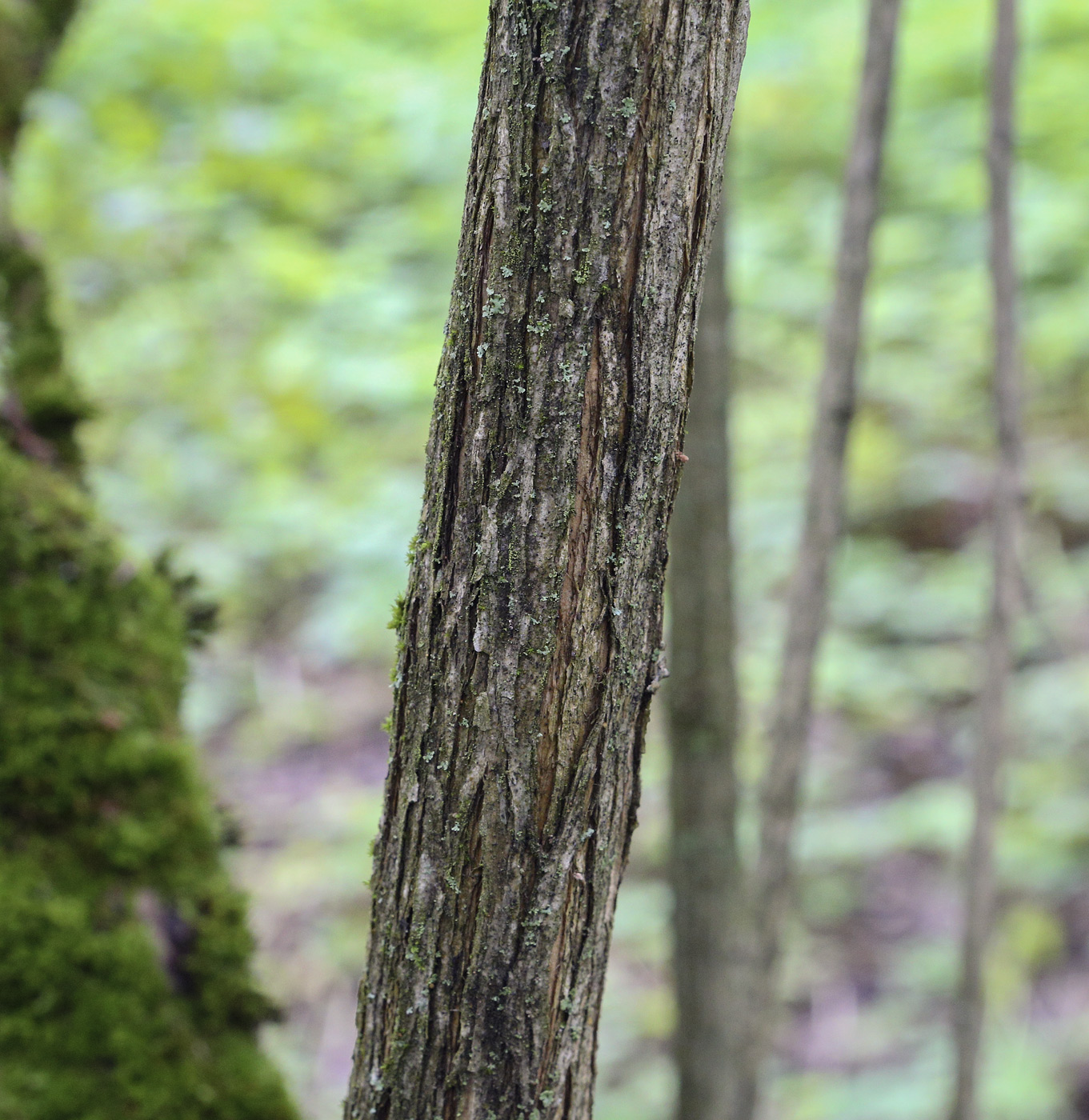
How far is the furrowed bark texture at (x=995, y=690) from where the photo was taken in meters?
2.02

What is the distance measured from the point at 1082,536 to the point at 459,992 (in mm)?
4908

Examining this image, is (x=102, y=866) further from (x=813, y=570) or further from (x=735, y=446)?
(x=735, y=446)

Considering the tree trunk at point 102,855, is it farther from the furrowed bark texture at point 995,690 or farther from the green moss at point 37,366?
the furrowed bark texture at point 995,690

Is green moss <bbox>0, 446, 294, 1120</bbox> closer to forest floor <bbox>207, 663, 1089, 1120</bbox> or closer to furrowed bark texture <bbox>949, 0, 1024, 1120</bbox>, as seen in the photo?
furrowed bark texture <bbox>949, 0, 1024, 1120</bbox>

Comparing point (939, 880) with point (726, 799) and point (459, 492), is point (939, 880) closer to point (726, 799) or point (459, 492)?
point (726, 799)

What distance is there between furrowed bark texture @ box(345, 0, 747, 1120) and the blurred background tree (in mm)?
2844

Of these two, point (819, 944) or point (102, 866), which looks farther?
point (819, 944)

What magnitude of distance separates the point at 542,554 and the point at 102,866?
892 mm

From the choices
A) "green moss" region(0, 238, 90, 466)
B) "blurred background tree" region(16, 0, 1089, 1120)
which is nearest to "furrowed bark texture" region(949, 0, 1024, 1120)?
"blurred background tree" region(16, 0, 1089, 1120)

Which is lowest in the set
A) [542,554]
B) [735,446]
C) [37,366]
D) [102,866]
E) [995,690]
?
[102,866]

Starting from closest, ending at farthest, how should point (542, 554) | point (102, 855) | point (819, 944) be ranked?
point (542, 554) < point (102, 855) < point (819, 944)

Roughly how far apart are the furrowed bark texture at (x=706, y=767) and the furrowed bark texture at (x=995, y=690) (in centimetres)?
56

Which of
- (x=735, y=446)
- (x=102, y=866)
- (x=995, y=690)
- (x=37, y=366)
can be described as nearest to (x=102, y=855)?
(x=102, y=866)

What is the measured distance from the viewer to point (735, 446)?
5172 millimetres
